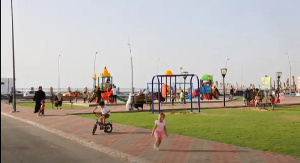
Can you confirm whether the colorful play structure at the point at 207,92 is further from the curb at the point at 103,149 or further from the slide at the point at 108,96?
the curb at the point at 103,149

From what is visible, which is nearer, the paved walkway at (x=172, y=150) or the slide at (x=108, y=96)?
the paved walkway at (x=172, y=150)

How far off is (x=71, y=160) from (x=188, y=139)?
421cm

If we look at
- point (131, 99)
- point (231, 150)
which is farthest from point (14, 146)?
point (131, 99)

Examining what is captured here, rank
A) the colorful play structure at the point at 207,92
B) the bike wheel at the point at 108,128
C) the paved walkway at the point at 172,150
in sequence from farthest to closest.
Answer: the colorful play structure at the point at 207,92 → the bike wheel at the point at 108,128 → the paved walkway at the point at 172,150

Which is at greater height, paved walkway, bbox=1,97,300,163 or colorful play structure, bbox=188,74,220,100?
colorful play structure, bbox=188,74,220,100

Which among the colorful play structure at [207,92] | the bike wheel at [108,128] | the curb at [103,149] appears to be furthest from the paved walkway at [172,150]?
the colorful play structure at [207,92]

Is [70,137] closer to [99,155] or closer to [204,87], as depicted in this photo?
[99,155]

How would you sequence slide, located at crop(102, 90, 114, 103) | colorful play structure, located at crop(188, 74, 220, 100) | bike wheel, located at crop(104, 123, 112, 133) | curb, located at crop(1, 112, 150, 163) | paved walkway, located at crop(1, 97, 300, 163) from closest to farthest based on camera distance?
paved walkway, located at crop(1, 97, 300, 163) → curb, located at crop(1, 112, 150, 163) → bike wheel, located at crop(104, 123, 112, 133) → slide, located at crop(102, 90, 114, 103) → colorful play structure, located at crop(188, 74, 220, 100)

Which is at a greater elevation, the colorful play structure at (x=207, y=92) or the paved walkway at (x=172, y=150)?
the colorful play structure at (x=207, y=92)

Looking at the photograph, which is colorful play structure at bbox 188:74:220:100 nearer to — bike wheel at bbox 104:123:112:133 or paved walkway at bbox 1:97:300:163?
bike wheel at bbox 104:123:112:133

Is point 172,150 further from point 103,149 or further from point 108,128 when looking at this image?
point 108,128


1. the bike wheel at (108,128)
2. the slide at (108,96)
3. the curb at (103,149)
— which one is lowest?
the curb at (103,149)

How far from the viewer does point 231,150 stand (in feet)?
32.6

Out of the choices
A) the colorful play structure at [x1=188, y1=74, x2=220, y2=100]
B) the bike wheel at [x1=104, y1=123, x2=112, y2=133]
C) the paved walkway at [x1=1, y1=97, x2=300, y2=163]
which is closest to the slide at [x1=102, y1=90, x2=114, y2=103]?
the colorful play structure at [x1=188, y1=74, x2=220, y2=100]
